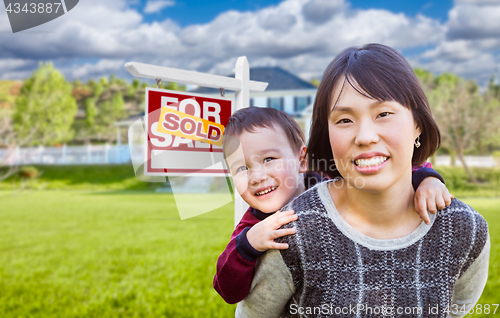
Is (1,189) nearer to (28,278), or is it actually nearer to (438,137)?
(28,278)

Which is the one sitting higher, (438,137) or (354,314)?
(438,137)

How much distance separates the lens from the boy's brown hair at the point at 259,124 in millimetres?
1752

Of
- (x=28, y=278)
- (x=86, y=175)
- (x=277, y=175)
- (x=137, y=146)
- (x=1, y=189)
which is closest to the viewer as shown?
(x=277, y=175)

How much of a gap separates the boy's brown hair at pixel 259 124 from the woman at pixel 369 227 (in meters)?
0.26

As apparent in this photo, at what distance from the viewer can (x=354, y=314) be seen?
1.44 metres

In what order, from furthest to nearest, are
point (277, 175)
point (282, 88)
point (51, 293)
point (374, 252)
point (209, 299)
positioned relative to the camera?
point (282, 88)
point (51, 293)
point (209, 299)
point (277, 175)
point (374, 252)

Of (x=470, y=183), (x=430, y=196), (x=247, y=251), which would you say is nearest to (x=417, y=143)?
(x=430, y=196)

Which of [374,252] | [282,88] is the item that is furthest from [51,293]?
[282,88]

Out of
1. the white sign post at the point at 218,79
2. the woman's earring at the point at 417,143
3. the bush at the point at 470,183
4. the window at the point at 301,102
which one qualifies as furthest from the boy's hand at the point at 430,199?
the window at the point at 301,102

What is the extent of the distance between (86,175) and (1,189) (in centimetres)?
409

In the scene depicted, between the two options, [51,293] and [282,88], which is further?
[282,88]

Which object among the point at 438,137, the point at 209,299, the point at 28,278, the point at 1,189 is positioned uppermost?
the point at 438,137

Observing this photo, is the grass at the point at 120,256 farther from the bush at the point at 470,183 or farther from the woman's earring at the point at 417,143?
the bush at the point at 470,183

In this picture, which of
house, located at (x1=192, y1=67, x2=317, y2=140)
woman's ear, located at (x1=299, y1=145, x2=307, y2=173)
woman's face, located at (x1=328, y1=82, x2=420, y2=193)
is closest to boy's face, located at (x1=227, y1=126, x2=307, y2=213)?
woman's ear, located at (x1=299, y1=145, x2=307, y2=173)
